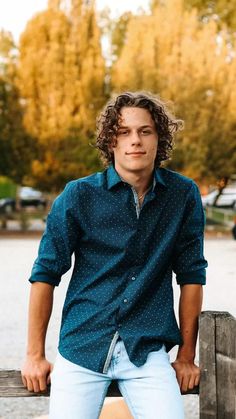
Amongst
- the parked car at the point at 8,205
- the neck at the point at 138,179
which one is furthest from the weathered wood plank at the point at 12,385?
the parked car at the point at 8,205

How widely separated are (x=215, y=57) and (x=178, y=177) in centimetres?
2485

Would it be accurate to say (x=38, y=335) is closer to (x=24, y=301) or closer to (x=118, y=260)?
(x=118, y=260)

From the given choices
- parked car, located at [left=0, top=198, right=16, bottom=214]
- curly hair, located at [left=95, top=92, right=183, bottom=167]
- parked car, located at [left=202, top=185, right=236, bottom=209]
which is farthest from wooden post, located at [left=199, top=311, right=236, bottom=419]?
parked car, located at [left=202, top=185, right=236, bottom=209]

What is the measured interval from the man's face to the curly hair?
0.7 inches

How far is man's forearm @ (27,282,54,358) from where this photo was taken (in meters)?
2.28

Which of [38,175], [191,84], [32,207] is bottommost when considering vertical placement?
[32,207]

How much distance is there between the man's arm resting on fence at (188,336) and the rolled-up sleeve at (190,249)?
0.03m

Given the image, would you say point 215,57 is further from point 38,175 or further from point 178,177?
point 178,177

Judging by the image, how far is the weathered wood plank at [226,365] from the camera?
221 centimetres

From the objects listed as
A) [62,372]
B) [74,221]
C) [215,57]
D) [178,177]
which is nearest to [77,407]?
[62,372]

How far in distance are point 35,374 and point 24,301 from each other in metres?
7.73

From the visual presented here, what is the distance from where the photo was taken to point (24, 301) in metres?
9.87

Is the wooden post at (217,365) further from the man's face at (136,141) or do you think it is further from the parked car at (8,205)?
the parked car at (8,205)

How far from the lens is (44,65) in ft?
83.9
